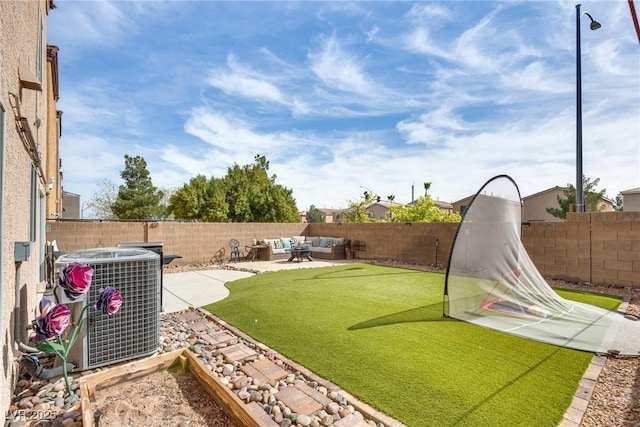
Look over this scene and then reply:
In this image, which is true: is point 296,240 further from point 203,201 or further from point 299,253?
point 203,201

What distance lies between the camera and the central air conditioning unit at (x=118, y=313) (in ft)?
8.55

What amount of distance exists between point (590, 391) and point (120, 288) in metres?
4.08

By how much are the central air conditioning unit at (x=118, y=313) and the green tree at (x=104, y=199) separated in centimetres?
3235

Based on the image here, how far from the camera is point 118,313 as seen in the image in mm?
2738

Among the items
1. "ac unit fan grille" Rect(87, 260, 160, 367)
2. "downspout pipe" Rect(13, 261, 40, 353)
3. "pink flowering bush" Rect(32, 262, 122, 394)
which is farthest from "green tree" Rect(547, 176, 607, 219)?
"downspout pipe" Rect(13, 261, 40, 353)

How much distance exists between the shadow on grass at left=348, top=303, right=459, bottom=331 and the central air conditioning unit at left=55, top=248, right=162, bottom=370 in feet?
7.56

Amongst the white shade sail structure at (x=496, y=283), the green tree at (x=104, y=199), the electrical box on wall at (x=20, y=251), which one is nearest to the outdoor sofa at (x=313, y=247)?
the white shade sail structure at (x=496, y=283)

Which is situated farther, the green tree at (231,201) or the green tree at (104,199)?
the green tree at (104,199)

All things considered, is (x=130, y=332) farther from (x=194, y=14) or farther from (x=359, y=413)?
(x=194, y=14)

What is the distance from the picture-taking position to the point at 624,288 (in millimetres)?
6086

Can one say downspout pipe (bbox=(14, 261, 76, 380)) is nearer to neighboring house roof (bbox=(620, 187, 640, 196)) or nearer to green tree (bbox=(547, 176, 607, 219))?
green tree (bbox=(547, 176, 607, 219))

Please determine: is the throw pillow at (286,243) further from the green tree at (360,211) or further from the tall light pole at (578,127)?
the tall light pole at (578,127)

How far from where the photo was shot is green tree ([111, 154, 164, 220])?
2709cm

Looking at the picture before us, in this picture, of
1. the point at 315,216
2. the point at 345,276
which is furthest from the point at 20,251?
the point at 315,216
